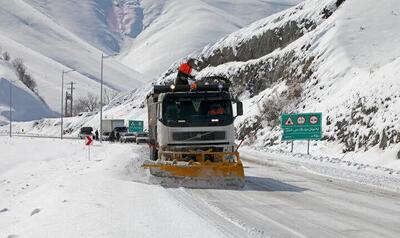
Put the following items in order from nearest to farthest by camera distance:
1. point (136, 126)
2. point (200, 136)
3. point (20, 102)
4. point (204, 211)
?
point (204, 211), point (200, 136), point (136, 126), point (20, 102)

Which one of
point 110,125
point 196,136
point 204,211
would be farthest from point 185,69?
point 110,125

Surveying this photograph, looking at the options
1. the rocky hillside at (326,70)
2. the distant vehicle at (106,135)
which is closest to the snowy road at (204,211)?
the rocky hillside at (326,70)

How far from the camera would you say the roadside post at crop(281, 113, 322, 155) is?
35.6m

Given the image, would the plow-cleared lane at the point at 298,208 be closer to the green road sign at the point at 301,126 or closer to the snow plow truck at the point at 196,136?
the snow plow truck at the point at 196,136

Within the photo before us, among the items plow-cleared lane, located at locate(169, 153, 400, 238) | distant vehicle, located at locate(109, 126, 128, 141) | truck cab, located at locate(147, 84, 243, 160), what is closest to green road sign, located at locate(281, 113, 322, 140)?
plow-cleared lane, located at locate(169, 153, 400, 238)

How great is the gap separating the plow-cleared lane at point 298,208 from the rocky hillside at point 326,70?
12.5 m

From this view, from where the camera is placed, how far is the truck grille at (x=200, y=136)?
760 inches

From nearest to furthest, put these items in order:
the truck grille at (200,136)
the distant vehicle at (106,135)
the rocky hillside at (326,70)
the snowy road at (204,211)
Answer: the snowy road at (204,211) < the truck grille at (200,136) < the rocky hillside at (326,70) < the distant vehicle at (106,135)

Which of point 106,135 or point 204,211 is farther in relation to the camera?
point 106,135

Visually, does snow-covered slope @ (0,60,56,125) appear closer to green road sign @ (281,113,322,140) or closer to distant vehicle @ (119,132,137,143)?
distant vehicle @ (119,132,137,143)

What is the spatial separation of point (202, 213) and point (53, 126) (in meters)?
126

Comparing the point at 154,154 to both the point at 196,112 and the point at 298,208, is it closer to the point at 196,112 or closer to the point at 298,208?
the point at 196,112

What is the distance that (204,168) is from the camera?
18.4m

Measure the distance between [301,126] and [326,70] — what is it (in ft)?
49.9
